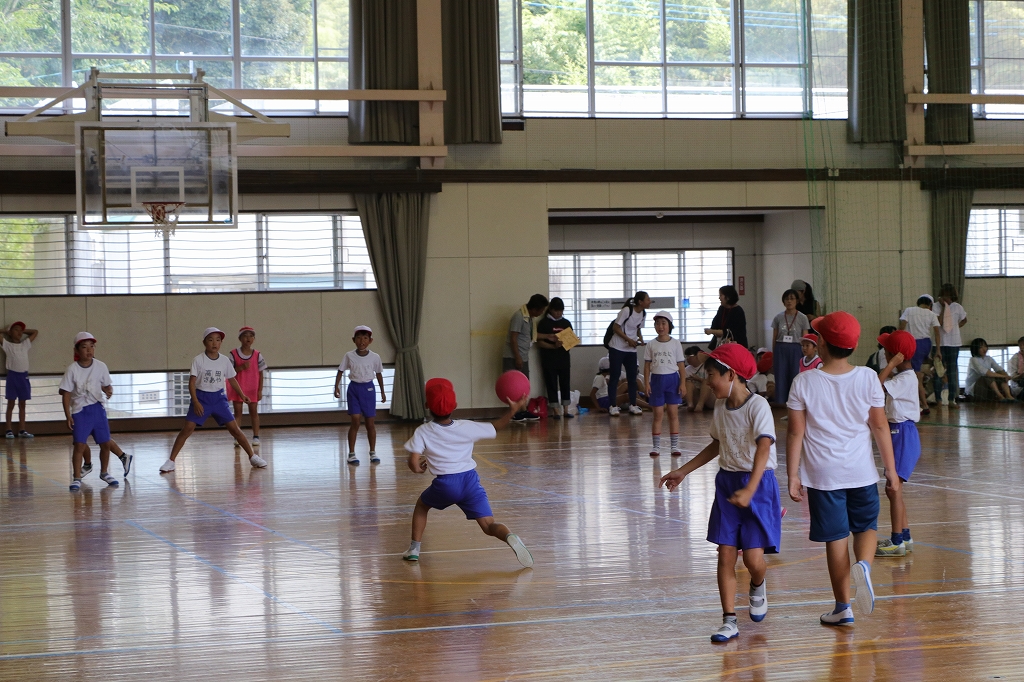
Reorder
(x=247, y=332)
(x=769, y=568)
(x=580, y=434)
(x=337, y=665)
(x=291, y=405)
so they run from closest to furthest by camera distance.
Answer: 1. (x=337, y=665)
2. (x=769, y=568)
3. (x=247, y=332)
4. (x=580, y=434)
5. (x=291, y=405)

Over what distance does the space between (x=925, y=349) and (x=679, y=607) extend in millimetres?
11461

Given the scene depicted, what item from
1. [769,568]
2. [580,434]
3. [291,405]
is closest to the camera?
[769,568]

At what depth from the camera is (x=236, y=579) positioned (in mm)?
6363

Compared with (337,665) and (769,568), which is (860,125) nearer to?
(769,568)

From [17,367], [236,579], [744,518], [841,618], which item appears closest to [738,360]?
[744,518]

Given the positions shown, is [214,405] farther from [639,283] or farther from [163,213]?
[639,283]

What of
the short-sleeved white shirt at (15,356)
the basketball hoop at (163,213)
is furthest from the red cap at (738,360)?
the short-sleeved white shirt at (15,356)

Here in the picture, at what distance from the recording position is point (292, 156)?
1538cm

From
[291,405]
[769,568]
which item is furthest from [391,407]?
[769,568]

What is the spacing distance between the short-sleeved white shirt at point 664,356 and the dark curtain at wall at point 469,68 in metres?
6.13

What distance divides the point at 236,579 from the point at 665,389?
6.36 metres

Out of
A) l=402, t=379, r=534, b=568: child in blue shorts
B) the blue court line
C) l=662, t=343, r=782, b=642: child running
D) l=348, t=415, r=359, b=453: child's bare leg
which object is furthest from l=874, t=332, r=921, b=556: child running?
l=348, t=415, r=359, b=453: child's bare leg

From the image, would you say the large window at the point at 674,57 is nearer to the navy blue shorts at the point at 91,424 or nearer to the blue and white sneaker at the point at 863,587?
the navy blue shorts at the point at 91,424

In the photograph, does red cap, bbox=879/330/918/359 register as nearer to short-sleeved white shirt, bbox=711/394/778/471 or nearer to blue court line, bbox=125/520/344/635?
short-sleeved white shirt, bbox=711/394/778/471
